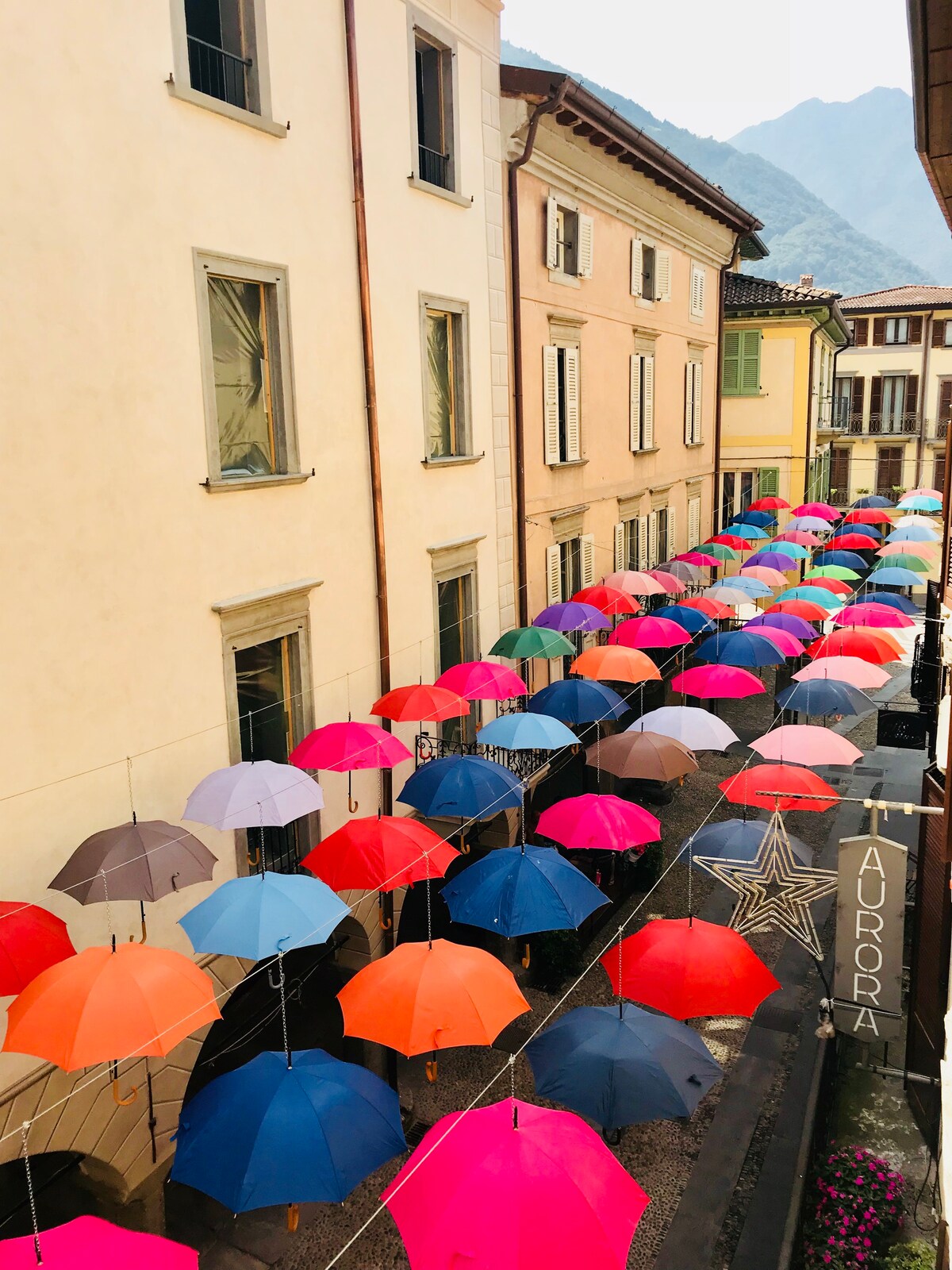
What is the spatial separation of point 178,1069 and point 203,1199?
168 centimetres

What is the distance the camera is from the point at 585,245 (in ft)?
61.8

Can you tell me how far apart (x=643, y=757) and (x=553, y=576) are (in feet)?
17.3

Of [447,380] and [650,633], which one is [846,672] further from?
[447,380]

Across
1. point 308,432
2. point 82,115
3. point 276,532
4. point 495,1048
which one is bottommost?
point 495,1048

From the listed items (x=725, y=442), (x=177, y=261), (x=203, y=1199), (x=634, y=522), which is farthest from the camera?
(x=725, y=442)

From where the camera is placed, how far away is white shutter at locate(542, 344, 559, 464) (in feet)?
57.5

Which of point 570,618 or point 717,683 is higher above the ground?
point 570,618

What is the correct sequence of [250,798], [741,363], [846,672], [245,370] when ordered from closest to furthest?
[250,798]
[245,370]
[846,672]
[741,363]

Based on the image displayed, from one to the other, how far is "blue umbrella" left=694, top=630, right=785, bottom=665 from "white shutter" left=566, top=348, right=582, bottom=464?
4.21m

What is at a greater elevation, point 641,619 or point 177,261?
point 177,261

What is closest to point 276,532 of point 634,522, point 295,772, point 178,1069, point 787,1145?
point 295,772

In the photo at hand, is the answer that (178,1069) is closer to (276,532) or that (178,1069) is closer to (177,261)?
(276,532)

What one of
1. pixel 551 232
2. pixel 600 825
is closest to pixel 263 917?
pixel 600 825

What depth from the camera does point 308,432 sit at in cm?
1128
